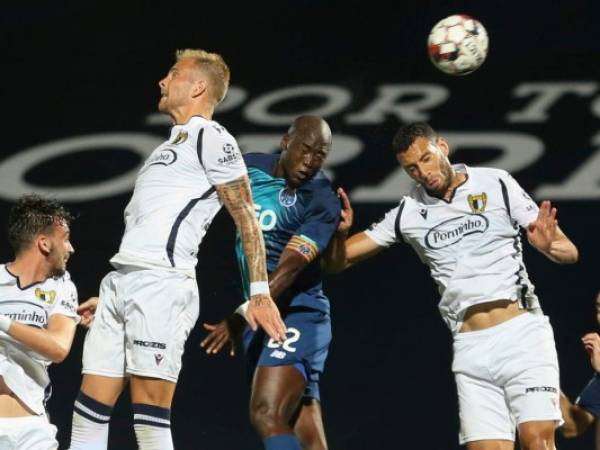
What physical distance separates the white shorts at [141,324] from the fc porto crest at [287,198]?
0.77 metres

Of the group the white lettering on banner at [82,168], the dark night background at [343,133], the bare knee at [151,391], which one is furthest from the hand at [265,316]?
the white lettering on banner at [82,168]

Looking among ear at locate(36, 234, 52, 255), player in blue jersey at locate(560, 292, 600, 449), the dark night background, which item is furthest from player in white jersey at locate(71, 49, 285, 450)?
the dark night background

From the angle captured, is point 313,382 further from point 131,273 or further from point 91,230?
point 91,230

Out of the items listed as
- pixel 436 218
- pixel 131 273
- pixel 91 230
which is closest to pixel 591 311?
pixel 436 218

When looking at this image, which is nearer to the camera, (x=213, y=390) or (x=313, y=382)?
(x=313, y=382)

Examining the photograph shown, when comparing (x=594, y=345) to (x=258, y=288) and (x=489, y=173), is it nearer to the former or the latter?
(x=489, y=173)

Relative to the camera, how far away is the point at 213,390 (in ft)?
21.3

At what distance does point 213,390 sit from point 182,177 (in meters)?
2.34

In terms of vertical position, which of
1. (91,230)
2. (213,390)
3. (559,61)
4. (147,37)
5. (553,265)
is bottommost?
(213,390)

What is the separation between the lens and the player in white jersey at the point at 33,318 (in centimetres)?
412

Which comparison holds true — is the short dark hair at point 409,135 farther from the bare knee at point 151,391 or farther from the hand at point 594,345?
the bare knee at point 151,391

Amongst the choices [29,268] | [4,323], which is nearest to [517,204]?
[29,268]

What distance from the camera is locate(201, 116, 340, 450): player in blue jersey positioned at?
4.78 metres

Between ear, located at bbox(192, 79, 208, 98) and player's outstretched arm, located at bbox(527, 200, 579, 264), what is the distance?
128cm
